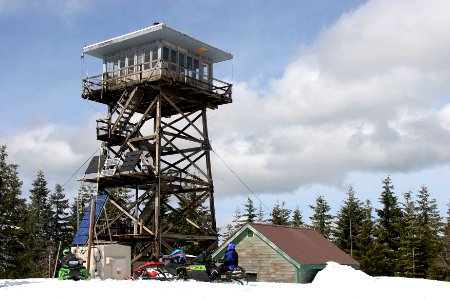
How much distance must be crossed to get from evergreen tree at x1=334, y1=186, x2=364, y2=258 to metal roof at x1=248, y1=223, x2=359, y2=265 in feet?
114

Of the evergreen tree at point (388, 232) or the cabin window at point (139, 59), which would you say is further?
the evergreen tree at point (388, 232)

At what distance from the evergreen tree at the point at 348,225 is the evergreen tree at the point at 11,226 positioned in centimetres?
3800

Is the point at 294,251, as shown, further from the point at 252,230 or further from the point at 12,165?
the point at 12,165

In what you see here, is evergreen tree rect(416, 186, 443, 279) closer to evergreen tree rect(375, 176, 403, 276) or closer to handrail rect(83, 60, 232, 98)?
evergreen tree rect(375, 176, 403, 276)

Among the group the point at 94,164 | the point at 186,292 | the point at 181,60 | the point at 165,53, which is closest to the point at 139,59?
the point at 165,53

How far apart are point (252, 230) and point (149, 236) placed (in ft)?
24.3

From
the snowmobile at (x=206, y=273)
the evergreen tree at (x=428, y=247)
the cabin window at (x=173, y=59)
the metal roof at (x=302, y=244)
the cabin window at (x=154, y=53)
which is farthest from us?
the evergreen tree at (x=428, y=247)

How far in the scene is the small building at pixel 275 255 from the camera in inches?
1375

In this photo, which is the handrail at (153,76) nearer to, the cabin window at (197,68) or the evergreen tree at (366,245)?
the cabin window at (197,68)

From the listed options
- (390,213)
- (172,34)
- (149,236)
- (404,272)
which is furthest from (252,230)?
(390,213)

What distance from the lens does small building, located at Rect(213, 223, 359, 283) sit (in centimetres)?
3494

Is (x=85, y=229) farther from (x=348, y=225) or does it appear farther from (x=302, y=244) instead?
(x=348, y=225)

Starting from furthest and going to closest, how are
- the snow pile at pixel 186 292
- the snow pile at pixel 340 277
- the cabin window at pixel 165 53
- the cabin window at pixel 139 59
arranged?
1. the cabin window at pixel 139 59
2. the cabin window at pixel 165 53
3. the snow pile at pixel 340 277
4. the snow pile at pixel 186 292

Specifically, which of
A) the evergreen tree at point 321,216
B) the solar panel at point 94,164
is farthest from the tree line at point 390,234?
the solar panel at point 94,164
